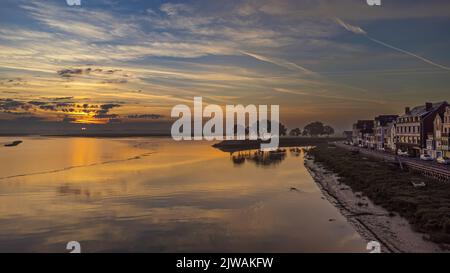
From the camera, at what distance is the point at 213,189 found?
40.0 meters

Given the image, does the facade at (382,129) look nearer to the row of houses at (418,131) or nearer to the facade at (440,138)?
the row of houses at (418,131)

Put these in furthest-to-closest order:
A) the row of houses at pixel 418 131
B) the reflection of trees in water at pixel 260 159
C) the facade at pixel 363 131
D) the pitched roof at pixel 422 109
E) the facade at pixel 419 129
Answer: the facade at pixel 363 131
the reflection of trees in water at pixel 260 159
the pitched roof at pixel 422 109
the facade at pixel 419 129
the row of houses at pixel 418 131

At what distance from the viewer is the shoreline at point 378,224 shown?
18750 millimetres

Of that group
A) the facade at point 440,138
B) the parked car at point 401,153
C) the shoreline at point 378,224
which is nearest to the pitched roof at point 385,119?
the parked car at point 401,153

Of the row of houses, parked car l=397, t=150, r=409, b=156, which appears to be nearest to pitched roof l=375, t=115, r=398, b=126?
the row of houses

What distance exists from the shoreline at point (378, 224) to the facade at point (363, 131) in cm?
6564

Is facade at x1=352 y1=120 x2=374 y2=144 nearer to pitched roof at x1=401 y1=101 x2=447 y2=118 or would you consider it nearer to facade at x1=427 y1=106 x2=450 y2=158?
pitched roof at x1=401 y1=101 x2=447 y2=118

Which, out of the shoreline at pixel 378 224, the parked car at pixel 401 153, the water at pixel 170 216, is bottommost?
the water at pixel 170 216

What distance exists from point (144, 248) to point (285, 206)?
46.1ft

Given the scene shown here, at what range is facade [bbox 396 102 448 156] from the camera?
57.0 m

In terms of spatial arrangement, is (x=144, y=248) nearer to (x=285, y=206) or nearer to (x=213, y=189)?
(x=285, y=206)

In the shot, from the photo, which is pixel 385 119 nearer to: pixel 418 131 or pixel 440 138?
pixel 418 131

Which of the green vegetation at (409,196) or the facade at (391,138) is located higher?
the facade at (391,138)
